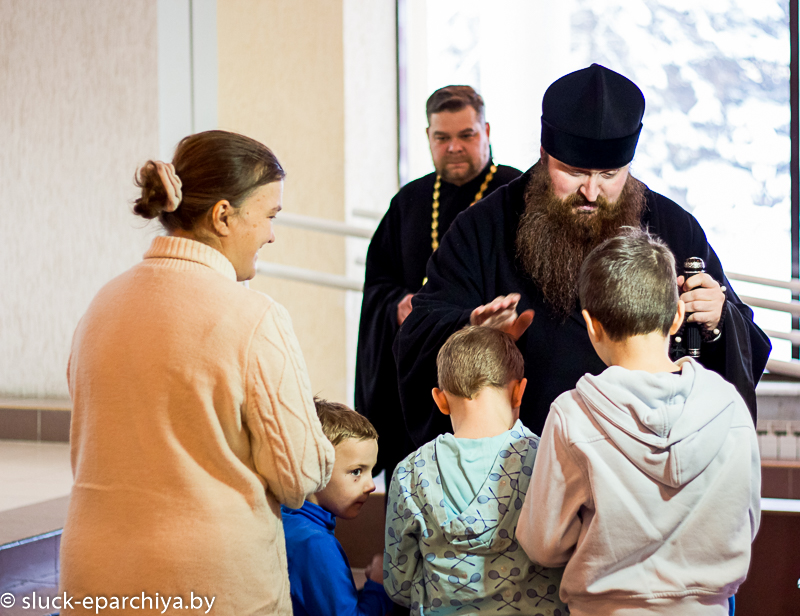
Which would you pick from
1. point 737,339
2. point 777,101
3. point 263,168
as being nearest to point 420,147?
point 777,101

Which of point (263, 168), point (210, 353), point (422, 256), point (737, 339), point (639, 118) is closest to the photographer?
point (210, 353)

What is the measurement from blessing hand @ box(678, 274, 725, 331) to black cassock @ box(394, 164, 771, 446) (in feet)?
0.69

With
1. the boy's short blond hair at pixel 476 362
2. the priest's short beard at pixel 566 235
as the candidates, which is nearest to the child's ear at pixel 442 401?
the boy's short blond hair at pixel 476 362

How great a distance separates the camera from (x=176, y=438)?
1.38 m

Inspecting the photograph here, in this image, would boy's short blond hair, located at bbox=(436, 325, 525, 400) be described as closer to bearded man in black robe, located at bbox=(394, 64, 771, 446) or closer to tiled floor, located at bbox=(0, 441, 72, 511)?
bearded man in black robe, located at bbox=(394, 64, 771, 446)

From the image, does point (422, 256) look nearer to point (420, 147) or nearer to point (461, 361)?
point (461, 361)

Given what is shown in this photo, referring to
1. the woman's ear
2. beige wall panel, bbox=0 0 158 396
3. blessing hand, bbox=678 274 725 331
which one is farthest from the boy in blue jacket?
A: beige wall panel, bbox=0 0 158 396

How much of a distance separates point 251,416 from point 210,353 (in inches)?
5.2

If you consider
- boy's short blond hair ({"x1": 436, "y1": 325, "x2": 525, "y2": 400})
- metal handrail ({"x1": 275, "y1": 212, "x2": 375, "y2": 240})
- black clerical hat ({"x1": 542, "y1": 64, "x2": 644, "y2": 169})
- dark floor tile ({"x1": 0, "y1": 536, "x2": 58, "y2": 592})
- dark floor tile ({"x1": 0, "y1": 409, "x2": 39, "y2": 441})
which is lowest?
dark floor tile ({"x1": 0, "y1": 409, "x2": 39, "y2": 441})

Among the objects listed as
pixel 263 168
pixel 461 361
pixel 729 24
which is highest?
pixel 729 24

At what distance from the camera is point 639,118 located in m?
2.28

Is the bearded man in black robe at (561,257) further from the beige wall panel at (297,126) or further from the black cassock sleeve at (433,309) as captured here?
the beige wall panel at (297,126)

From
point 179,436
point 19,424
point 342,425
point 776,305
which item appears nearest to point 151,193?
point 179,436

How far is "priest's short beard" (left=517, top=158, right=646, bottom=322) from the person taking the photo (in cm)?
222
